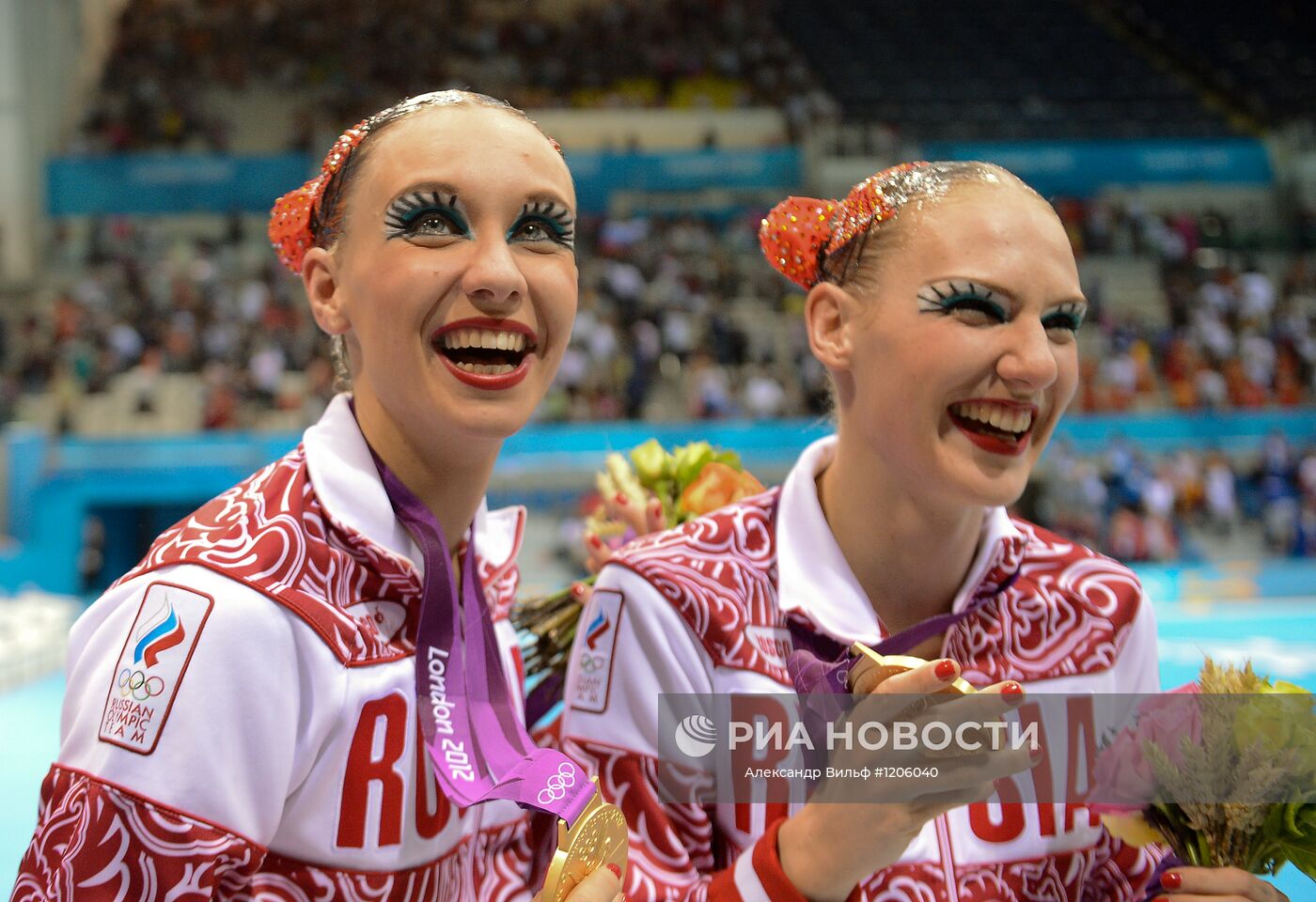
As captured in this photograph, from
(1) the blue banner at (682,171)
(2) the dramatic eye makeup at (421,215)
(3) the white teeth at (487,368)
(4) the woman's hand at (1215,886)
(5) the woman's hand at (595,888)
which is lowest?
(5) the woman's hand at (595,888)

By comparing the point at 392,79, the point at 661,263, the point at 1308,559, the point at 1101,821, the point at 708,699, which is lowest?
the point at 1101,821

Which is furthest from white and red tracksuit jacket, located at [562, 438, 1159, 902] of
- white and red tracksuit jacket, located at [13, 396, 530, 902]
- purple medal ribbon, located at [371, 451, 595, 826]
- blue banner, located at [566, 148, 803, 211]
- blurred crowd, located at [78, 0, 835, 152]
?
blurred crowd, located at [78, 0, 835, 152]

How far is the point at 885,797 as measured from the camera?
4.45ft

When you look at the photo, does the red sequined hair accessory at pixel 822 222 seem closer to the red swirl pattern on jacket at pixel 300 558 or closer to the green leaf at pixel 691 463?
the green leaf at pixel 691 463

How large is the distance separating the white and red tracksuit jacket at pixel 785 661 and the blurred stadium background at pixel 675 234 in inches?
211

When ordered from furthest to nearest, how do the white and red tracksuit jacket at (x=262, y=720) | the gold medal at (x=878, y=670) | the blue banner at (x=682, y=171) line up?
the blue banner at (x=682, y=171) → the white and red tracksuit jacket at (x=262, y=720) → the gold medal at (x=878, y=670)

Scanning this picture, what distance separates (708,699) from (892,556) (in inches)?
13.9

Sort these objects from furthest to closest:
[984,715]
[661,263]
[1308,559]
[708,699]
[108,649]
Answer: [661,263], [1308,559], [708,699], [108,649], [984,715]

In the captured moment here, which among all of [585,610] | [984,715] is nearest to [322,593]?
[585,610]

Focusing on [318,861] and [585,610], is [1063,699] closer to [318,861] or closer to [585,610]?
[585,610]

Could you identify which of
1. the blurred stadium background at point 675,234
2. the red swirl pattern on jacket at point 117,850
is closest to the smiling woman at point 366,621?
the red swirl pattern on jacket at point 117,850

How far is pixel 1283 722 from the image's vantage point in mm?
1481

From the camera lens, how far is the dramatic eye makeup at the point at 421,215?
5.19 feet

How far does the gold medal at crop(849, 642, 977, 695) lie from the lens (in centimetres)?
123
